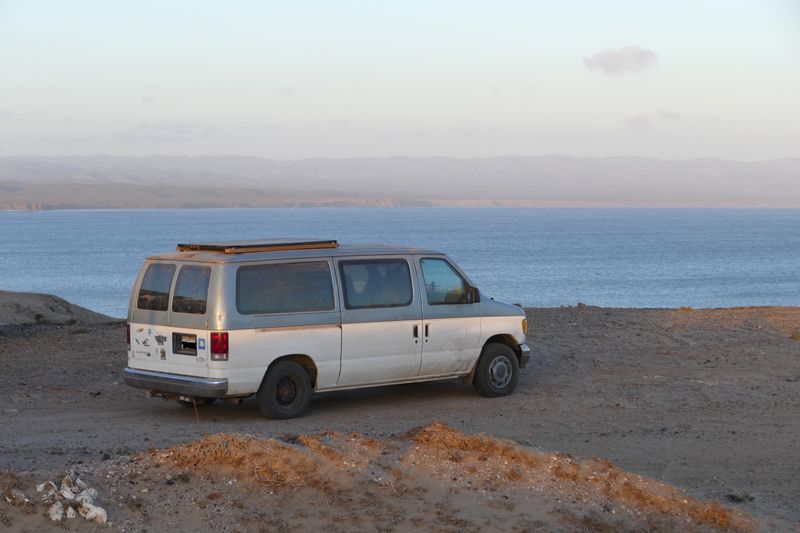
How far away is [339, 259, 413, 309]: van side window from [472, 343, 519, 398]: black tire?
53.4 inches

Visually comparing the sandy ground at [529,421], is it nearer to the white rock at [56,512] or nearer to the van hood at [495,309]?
the white rock at [56,512]

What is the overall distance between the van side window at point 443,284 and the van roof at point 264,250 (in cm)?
38

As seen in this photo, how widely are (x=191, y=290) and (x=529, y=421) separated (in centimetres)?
380

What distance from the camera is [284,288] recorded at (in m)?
11.7

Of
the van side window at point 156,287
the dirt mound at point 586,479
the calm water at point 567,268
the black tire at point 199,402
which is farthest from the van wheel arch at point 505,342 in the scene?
the calm water at point 567,268

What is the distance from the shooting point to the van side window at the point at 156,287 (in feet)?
38.2

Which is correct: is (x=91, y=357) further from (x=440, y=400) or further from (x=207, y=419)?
(x=440, y=400)

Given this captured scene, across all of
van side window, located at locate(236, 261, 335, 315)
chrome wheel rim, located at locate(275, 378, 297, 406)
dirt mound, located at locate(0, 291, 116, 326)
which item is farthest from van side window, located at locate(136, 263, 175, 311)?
dirt mound, located at locate(0, 291, 116, 326)

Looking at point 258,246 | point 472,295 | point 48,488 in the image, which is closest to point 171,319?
point 258,246

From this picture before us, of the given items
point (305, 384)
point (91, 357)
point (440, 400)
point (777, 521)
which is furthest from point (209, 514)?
point (91, 357)

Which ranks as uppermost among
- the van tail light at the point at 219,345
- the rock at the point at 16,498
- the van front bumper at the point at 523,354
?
the van tail light at the point at 219,345

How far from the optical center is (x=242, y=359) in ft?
37.1

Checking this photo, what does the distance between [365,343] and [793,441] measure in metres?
4.51

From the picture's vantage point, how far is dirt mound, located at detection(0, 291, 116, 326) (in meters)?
23.5
